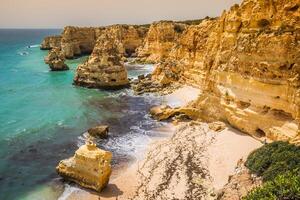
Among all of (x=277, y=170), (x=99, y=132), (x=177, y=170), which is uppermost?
(x=277, y=170)

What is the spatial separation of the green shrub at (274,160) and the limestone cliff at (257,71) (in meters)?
1.60

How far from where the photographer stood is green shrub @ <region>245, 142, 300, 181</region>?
1833 centimetres

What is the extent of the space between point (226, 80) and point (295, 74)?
712 centimetres

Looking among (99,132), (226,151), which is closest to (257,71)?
(226,151)

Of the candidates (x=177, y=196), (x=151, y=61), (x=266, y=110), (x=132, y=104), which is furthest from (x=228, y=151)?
(x=151, y=61)

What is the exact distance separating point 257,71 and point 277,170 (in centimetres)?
955

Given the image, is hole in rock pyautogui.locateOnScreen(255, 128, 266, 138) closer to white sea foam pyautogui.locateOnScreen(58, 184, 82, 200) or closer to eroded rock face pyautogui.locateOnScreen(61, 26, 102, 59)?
white sea foam pyautogui.locateOnScreen(58, 184, 82, 200)

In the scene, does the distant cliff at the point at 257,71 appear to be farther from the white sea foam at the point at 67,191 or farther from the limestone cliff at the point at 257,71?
the white sea foam at the point at 67,191

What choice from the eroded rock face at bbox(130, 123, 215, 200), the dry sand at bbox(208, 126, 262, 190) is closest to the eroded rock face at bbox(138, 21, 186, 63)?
the eroded rock face at bbox(130, 123, 215, 200)

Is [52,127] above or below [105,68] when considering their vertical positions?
below

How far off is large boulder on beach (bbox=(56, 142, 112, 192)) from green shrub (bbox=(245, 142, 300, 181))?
8655 mm

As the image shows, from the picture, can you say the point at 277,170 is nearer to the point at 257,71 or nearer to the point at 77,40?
the point at 257,71

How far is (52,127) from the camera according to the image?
117 feet

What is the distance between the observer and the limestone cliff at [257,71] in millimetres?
23953
